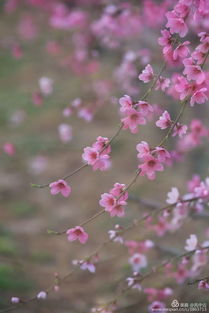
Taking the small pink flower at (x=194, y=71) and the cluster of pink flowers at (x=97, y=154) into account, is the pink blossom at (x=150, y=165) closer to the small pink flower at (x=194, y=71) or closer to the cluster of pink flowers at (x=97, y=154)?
the cluster of pink flowers at (x=97, y=154)

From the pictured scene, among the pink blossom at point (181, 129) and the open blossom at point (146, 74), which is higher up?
the open blossom at point (146, 74)

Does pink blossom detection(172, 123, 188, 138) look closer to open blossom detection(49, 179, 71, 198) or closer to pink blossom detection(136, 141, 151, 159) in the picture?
pink blossom detection(136, 141, 151, 159)

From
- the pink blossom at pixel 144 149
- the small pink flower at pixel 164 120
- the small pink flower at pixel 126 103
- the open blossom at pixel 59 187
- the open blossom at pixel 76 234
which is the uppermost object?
the small pink flower at pixel 126 103

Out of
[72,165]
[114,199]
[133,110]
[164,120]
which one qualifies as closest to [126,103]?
[133,110]

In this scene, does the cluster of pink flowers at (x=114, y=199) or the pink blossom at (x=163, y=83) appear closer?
the cluster of pink flowers at (x=114, y=199)

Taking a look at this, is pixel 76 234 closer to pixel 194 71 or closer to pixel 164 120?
pixel 164 120

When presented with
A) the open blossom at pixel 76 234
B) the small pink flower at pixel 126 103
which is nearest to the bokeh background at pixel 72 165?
the open blossom at pixel 76 234
